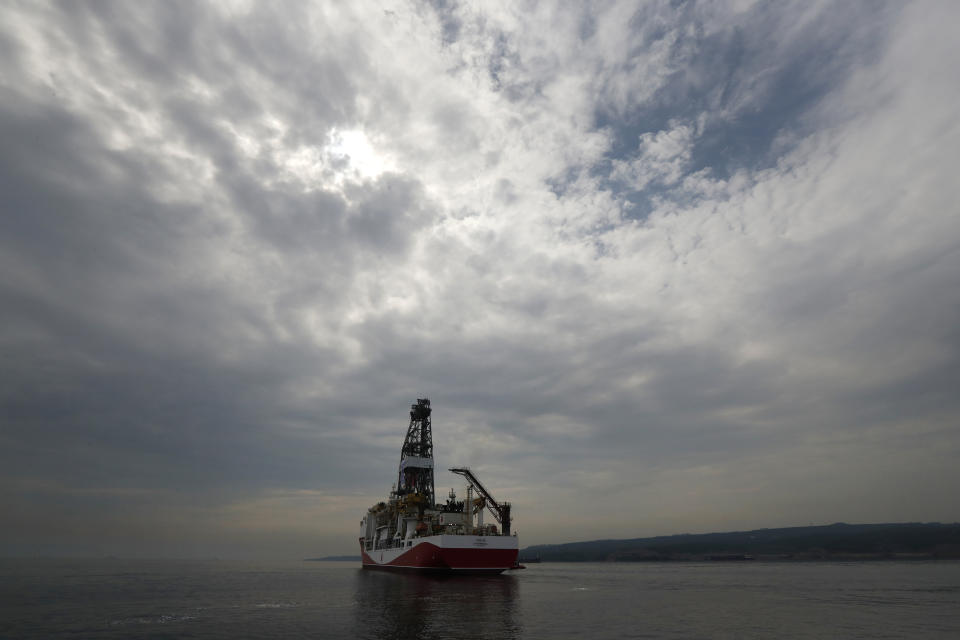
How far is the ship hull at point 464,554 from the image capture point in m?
78.6

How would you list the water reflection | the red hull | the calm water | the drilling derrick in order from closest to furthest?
1. the water reflection
2. the calm water
3. the red hull
4. the drilling derrick

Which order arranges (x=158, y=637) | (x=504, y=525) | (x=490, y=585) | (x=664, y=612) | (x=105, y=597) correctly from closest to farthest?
(x=158, y=637) < (x=664, y=612) < (x=105, y=597) < (x=490, y=585) < (x=504, y=525)

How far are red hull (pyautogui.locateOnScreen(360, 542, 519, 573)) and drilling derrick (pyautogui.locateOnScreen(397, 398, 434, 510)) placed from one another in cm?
Answer: 2282

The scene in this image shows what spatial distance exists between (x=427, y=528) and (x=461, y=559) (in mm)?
16298

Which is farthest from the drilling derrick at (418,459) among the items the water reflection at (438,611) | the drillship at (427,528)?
the water reflection at (438,611)

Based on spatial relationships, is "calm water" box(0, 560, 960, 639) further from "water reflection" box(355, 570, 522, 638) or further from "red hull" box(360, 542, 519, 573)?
"red hull" box(360, 542, 519, 573)

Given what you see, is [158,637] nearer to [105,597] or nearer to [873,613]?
[105,597]

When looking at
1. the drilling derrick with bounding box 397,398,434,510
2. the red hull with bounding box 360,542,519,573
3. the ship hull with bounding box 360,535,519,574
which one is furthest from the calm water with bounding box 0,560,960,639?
the drilling derrick with bounding box 397,398,434,510

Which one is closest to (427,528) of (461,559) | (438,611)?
(461,559)

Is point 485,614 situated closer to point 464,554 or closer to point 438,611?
point 438,611

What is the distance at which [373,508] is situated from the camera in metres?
127

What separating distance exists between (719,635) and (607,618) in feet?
35.6

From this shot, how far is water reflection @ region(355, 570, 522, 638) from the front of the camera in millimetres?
37031

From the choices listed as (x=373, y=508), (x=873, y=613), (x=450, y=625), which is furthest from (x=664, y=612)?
(x=373, y=508)
